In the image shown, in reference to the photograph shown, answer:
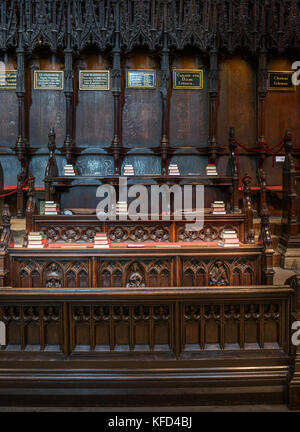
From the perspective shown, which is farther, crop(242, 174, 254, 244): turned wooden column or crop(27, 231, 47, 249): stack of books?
crop(242, 174, 254, 244): turned wooden column

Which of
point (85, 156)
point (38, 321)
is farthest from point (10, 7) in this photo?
point (38, 321)

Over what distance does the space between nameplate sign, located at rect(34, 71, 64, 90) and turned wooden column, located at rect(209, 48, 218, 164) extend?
11.4ft

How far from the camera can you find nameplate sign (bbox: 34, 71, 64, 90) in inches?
333

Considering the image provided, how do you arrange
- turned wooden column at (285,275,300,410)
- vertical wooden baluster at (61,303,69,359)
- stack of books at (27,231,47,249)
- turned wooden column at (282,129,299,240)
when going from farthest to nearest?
turned wooden column at (282,129,299,240) < stack of books at (27,231,47,249) < vertical wooden baluster at (61,303,69,359) < turned wooden column at (285,275,300,410)

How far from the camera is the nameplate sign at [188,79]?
8.59 metres

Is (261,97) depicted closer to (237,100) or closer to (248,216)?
(237,100)

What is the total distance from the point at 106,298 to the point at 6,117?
7020 millimetres

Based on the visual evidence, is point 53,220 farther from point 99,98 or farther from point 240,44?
point 240,44

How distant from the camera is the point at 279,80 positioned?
8617 mm

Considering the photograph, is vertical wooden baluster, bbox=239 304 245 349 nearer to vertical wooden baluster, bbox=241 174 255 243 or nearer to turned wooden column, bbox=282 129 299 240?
vertical wooden baluster, bbox=241 174 255 243

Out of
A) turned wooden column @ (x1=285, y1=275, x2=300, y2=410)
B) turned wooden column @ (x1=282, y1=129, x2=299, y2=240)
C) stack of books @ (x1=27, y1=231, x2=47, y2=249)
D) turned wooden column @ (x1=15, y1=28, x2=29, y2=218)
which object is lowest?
turned wooden column @ (x1=285, y1=275, x2=300, y2=410)

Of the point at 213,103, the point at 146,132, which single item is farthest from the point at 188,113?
the point at 146,132

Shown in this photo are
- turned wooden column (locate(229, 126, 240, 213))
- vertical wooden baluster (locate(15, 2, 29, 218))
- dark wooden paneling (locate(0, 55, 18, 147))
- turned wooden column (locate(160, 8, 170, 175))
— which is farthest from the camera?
dark wooden paneling (locate(0, 55, 18, 147))

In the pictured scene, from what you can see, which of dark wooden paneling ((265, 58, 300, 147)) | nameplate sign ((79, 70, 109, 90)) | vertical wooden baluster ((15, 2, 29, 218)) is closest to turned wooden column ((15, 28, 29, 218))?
vertical wooden baluster ((15, 2, 29, 218))
